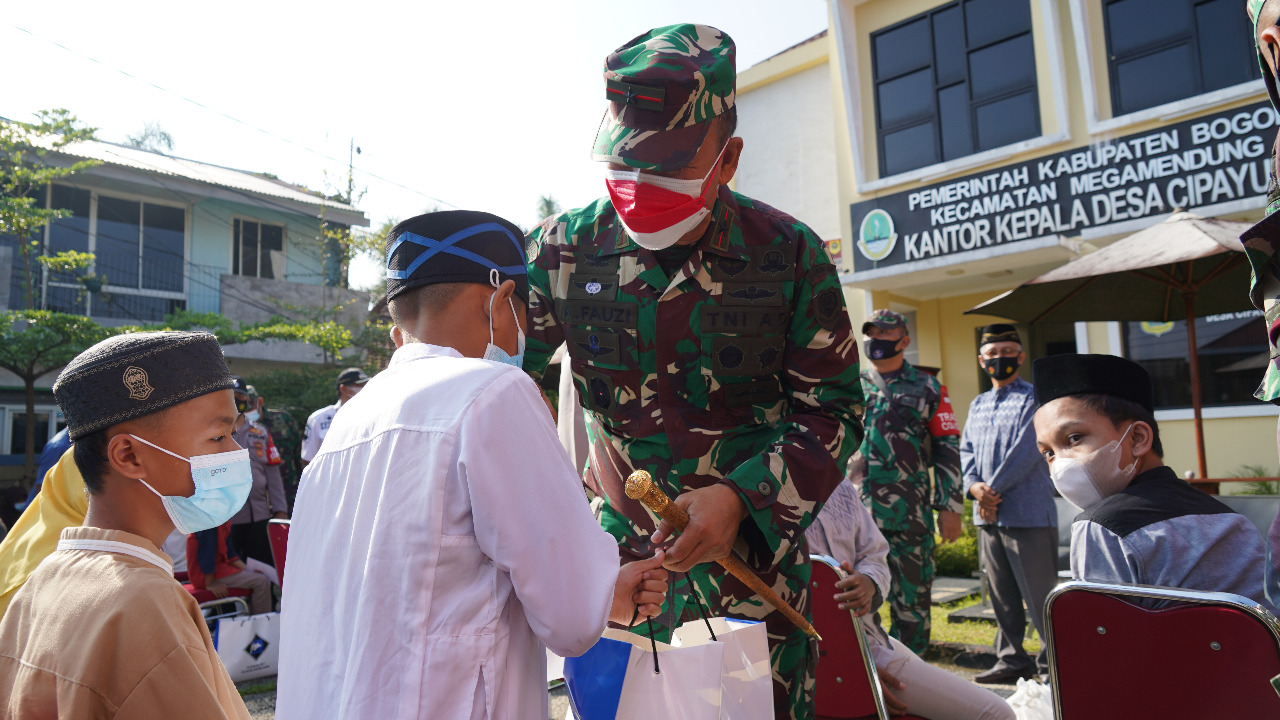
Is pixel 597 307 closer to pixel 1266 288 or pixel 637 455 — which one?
pixel 637 455

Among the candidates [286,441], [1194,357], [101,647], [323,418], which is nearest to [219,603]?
[323,418]

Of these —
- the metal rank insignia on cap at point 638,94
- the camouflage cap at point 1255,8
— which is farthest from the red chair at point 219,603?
the camouflage cap at point 1255,8

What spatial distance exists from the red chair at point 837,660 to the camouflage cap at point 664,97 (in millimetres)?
1667

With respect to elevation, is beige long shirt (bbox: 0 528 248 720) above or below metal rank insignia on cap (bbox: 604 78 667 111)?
below

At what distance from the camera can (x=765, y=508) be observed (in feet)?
5.84

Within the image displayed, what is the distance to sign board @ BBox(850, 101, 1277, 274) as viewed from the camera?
934cm

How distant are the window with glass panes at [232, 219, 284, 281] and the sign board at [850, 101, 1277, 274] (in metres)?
13.0

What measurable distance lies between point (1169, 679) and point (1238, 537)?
499 millimetres

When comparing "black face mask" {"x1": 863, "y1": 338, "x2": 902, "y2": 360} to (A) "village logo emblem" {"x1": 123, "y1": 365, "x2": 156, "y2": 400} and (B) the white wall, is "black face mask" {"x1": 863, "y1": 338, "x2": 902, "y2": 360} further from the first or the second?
(B) the white wall

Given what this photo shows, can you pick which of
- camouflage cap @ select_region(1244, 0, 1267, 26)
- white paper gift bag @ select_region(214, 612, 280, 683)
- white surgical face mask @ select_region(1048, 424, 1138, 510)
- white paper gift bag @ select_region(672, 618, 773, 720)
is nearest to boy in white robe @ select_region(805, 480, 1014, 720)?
white surgical face mask @ select_region(1048, 424, 1138, 510)

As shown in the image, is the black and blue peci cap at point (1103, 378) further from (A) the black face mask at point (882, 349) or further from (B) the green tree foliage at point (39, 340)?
(B) the green tree foliage at point (39, 340)

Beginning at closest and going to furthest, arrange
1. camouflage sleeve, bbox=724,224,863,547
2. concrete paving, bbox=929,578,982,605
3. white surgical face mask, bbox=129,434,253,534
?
camouflage sleeve, bbox=724,224,863,547 < white surgical face mask, bbox=129,434,253,534 < concrete paving, bbox=929,578,982,605

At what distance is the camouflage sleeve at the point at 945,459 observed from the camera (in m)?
5.50

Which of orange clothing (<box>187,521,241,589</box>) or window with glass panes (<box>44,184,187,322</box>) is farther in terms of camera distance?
window with glass panes (<box>44,184,187,322</box>)
